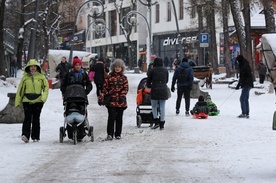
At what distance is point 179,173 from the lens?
10.5m

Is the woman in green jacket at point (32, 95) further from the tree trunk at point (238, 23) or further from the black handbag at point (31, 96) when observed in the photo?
the tree trunk at point (238, 23)

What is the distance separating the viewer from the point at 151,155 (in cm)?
1271

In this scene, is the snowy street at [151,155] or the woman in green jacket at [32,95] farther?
the woman in green jacket at [32,95]

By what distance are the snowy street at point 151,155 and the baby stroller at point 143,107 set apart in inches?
9.3

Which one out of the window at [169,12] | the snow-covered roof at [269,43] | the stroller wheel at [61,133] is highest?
the window at [169,12]

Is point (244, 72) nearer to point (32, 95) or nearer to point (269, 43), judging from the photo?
point (32, 95)

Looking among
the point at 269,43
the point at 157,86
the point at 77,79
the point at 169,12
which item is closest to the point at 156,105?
the point at 157,86

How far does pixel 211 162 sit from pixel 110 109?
4315mm

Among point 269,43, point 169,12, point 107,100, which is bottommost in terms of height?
point 107,100

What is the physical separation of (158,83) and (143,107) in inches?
38.5

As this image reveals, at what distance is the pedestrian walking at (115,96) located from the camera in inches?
618

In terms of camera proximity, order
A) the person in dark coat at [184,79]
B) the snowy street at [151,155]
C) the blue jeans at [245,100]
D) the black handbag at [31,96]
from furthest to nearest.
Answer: the person in dark coat at [184,79]
the blue jeans at [245,100]
the black handbag at [31,96]
the snowy street at [151,155]

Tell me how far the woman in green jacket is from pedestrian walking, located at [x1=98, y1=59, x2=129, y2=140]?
119cm

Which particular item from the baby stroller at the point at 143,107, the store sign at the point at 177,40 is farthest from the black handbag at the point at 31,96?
the store sign at the point at 177,40
